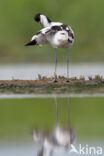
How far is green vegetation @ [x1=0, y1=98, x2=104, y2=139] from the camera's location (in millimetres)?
2488

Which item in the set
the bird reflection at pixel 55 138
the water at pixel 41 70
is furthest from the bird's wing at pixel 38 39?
the bird reflection at pixel 55 138

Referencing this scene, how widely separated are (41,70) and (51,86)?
13 centimetres

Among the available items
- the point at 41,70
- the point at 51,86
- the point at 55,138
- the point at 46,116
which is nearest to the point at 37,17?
the point at 41,70

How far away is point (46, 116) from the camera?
2574 millimetres

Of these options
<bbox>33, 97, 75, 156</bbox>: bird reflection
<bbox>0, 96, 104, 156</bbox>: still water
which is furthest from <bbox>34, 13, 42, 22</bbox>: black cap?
<bbox>33, 97, 75, 156</bbox>: bird reflection

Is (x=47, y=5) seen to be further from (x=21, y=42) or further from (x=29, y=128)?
(x=29, y=128)

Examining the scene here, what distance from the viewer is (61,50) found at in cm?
272

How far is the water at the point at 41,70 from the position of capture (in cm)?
274

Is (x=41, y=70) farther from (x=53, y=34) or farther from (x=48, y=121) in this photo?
(x=48, y=121)

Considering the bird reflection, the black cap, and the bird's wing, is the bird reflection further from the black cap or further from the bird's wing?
the black cap

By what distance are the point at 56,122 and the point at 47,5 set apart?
2.32 ft

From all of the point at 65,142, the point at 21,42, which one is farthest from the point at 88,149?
the point at 21,42

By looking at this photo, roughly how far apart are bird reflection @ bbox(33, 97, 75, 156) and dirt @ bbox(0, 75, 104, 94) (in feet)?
0.67

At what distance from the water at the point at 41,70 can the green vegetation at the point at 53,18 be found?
36mm
